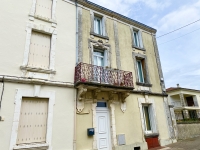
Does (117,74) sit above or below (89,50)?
below

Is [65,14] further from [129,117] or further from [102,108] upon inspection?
[129,117]

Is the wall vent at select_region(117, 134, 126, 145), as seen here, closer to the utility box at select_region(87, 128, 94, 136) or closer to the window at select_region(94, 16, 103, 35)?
the utility box at select_region(87, 128, 94, 136)

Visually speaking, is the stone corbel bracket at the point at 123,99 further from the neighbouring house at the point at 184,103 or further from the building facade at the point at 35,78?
the neighbouring house at the point at 184,103

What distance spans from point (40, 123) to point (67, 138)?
4.26 feet

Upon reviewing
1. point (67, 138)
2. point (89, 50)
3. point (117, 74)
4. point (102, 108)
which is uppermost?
point (89, 50)

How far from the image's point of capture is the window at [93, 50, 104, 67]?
27.5 ft

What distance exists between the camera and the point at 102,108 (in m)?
7.51

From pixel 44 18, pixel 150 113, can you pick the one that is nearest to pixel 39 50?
pixel 44 18

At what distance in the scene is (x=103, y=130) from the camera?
280 inches

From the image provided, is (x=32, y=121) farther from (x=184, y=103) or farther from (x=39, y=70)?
(x=184, y=103)

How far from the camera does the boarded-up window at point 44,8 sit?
7340 millimetres

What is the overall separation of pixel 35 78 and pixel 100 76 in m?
3.02

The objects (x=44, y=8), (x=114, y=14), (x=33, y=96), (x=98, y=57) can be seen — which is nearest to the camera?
(x=33, y=96)

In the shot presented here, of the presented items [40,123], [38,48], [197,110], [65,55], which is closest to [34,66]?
[38,48]
